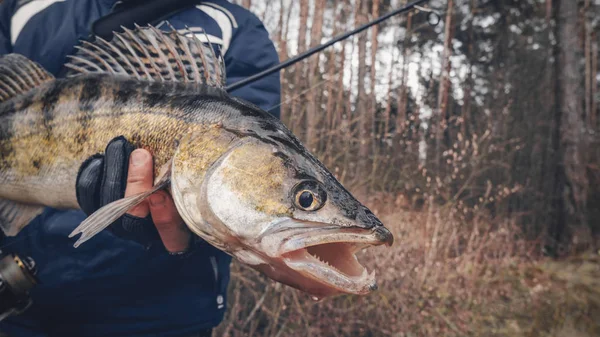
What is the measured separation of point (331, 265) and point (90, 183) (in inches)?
39.4

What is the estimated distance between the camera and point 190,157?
61.8 inches

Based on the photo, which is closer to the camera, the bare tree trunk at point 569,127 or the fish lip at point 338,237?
the fish lip at point 338,237

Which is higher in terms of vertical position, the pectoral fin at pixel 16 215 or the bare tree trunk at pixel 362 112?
the bare tree trunk at pixel 362 112

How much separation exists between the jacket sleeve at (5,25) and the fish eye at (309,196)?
186 centimetres

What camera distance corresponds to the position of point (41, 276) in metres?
2.15

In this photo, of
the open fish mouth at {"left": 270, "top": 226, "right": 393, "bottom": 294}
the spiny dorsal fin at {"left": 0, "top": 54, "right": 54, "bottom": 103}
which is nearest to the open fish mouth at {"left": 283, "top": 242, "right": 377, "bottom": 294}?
the open fish mouth at {"left": 270, "top": 226, "right": 393, "bottom": 294}

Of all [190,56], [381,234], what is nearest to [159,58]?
[190,56]

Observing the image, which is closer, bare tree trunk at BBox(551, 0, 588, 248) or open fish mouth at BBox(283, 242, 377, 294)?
open fish mouth at BBox(283, 242, 377, 294)

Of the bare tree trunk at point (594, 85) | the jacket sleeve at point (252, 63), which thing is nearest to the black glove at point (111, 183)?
the jacket sleeve at point (252, 63)

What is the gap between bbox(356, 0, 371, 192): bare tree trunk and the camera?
650 cm

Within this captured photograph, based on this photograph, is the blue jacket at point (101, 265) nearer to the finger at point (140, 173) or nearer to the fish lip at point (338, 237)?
the finger at point (140, 173)

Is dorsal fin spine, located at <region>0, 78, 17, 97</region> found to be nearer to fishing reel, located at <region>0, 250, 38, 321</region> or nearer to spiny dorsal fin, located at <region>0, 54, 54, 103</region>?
spiny dorsal fin, located at <region>0, 54, 54, 103</region>

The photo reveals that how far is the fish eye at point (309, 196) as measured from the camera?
1459mm

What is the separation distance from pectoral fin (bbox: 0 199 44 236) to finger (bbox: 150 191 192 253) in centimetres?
65
